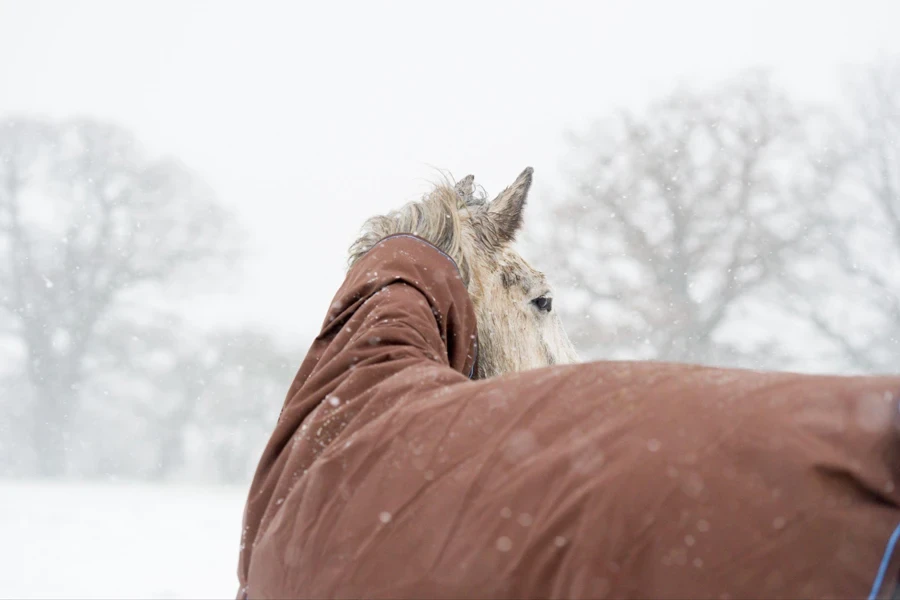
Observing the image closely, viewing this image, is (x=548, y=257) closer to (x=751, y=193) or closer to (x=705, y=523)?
(x=751, y=193)

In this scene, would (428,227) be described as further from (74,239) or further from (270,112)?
(270,112)

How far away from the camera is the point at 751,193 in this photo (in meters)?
16.0

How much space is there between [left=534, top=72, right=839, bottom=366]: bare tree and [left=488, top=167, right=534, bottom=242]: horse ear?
11.9 m

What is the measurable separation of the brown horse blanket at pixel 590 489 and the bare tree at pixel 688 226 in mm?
13245

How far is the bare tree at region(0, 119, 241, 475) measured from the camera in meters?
14.4

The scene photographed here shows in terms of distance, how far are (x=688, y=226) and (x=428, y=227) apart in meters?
15.1

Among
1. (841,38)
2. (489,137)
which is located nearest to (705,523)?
(489,137)

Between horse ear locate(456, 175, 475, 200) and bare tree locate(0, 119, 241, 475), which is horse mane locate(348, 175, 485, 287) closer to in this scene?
horse ear locate(456, 175, 475, 200)

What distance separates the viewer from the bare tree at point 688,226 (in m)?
14.3

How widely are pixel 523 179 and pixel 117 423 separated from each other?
14750mm

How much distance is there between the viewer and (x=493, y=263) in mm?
2191

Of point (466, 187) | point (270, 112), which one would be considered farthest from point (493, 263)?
point (270, 112)

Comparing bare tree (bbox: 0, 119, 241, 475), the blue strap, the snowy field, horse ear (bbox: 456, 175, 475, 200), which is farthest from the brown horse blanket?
bare tree (bbox: 0, 119, 241, 475)

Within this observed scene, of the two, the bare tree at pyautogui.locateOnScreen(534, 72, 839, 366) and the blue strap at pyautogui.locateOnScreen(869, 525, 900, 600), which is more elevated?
the bare tree at pyautogui.locateOnScreen(534, 72, 839, 366)
